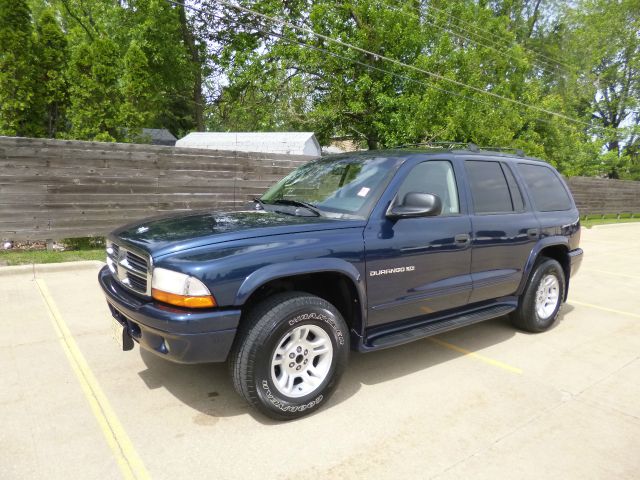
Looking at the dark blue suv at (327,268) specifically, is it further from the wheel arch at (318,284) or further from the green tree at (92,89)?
the green tree at (92,89)

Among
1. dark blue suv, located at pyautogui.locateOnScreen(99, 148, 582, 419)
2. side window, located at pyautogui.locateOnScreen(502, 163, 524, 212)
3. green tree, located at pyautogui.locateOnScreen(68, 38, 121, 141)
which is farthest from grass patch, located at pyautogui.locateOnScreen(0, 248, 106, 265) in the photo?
side window, located at pyautogui.locateOnScreen(502, 163, 524, 212)

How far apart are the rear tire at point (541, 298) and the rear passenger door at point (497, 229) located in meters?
0.30

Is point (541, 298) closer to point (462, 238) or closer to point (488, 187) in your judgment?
point (488, 187)

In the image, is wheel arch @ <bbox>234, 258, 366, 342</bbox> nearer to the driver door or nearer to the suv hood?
the driver door

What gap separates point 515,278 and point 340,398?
2.26 m

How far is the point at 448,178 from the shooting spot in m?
3.96

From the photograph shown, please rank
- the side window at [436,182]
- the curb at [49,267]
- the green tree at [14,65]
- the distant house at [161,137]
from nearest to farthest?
the side window at [436,182] < the curb at [49,267] < the green tree at [14,65] < the distant house at [161,137]

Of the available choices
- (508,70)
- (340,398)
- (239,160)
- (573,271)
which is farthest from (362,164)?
(508,70)

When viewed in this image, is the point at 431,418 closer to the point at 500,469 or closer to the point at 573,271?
the point at 500,469

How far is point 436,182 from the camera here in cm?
385

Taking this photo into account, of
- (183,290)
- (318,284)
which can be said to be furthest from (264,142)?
(183,290)

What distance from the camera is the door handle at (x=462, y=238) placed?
3.77 m

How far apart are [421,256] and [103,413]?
2524 mm

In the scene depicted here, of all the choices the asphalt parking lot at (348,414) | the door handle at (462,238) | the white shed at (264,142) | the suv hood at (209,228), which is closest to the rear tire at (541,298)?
the asphalt parking lot at (348,414)
